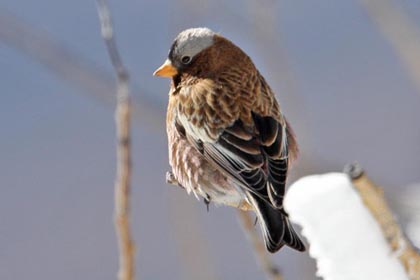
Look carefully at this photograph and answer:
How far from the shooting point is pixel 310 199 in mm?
584

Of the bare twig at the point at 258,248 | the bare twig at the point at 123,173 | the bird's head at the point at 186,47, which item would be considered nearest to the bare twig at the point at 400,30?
the bird's head at the point at 186,47

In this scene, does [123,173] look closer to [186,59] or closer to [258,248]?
[258,248]

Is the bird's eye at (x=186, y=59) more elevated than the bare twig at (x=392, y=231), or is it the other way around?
the bird's eye at (x=186, y=59)

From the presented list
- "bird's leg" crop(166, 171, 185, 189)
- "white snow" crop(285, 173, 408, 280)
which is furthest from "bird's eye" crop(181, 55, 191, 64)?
"white snow" crop(285, 173, 408, 280)

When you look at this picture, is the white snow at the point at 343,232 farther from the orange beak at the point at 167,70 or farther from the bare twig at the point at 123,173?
the orange beak at the point at 167,70

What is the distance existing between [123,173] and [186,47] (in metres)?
0.85

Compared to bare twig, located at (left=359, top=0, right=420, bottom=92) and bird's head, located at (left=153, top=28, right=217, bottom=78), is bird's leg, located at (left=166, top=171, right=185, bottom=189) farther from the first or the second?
bare twig, located at (left=359, top=0, right=420, bottom=92)

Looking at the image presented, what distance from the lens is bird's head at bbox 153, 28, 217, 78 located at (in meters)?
2.15

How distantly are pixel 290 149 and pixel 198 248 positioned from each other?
46 cm

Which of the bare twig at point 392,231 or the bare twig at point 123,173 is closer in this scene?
the bare twig at point 392,231

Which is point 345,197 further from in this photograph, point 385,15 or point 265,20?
point 265,20

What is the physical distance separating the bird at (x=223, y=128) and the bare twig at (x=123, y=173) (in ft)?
1.35

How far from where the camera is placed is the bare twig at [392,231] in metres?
0.56

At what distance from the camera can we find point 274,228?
5.82ft
